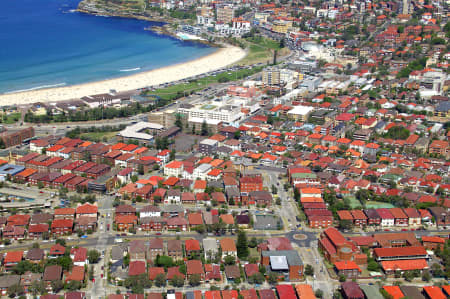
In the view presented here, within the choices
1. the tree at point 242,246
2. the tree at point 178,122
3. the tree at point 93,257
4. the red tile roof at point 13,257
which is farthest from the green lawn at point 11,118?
the tree at point 242,246

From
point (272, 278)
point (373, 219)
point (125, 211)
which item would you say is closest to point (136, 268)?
point (125, 211)

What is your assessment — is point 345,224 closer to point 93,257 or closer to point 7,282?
point 93,257

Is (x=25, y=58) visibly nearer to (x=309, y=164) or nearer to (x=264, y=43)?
(x=264, y=43)

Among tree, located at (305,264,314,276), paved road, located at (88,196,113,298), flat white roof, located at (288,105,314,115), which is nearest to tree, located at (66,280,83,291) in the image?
paved road, located at (88,196,113,298)

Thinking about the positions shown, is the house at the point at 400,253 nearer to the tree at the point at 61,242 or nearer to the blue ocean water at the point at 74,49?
the tree at the point at 61,242

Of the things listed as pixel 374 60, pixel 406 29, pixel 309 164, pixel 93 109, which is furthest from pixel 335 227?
pixel 406 29

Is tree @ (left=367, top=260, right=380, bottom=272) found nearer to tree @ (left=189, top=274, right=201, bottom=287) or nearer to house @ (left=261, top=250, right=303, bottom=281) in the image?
house @ (left=261, top=250, right=303, bottom=281)

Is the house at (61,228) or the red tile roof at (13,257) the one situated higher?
the house at (61,228)
